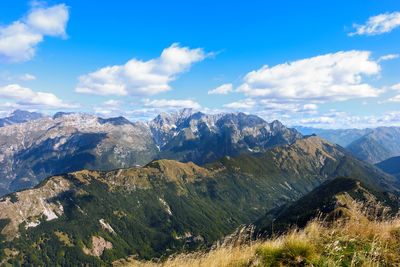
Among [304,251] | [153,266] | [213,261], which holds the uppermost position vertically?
[304,251]

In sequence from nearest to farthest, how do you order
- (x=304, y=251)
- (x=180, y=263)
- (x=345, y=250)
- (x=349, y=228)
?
1. (x=304, y=251)
2. (x=345, y=250)
3. (x=180, y=263)
4. (x=349, y=228)

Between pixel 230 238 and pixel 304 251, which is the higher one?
pixel 304 251

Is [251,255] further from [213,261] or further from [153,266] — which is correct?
[153,266]

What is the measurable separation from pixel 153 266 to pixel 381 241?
27.3 feet

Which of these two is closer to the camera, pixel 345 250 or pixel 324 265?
pixel 324 265

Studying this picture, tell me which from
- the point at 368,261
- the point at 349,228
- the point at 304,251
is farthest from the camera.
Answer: the point at 349,228

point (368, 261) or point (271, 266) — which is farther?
point (271, 266)

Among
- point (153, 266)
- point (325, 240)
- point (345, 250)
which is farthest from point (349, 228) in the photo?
point (153, 266)

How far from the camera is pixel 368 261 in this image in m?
6.18

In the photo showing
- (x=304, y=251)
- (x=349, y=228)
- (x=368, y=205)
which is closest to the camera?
(x=304, y=251)

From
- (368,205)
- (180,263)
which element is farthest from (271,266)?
(368,205)

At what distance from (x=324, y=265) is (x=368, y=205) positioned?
8.67m

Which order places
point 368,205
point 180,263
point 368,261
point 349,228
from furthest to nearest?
point 368,205
point 349,228
point 180,263
point 368,261

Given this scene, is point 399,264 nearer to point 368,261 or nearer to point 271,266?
point 368,261
